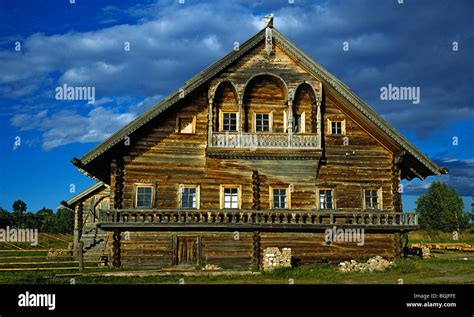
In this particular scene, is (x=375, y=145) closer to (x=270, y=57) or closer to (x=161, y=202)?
(x=270, y=57)

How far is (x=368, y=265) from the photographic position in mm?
23156

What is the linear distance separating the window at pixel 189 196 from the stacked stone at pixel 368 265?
8074mm

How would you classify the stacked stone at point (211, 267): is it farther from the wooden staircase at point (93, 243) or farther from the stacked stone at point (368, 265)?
the wooden staircase at point (93, 243)

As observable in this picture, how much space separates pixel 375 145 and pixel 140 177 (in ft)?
42.7

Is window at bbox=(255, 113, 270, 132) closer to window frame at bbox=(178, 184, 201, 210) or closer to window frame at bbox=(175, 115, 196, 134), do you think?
window frame at bbox=(175, 115, 196, 134)

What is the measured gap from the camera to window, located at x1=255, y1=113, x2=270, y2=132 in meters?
25.7

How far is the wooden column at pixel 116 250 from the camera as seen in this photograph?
77.8ft

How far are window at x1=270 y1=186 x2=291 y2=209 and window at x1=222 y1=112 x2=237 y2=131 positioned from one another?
3940 millimetres

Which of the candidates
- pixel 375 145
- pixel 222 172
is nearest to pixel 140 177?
pixel 222 172

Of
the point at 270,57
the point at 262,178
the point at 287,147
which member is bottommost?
the point at 262,178

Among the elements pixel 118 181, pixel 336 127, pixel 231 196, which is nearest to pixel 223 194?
pixel 231 196
